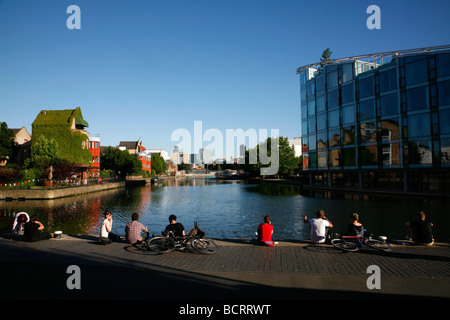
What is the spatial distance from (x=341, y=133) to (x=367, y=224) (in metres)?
34.4

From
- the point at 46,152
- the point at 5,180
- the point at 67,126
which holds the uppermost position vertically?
the point at 67,126

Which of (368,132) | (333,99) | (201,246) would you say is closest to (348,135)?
(368,132)

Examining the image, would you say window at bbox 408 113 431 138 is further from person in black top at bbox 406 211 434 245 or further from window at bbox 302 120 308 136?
person in black top at bbox 406 211 434 245

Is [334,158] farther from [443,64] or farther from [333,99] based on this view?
[443,64]

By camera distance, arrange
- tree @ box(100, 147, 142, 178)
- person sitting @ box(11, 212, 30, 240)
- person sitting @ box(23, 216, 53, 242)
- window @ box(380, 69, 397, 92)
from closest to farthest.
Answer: person sitting @ box(23, 216, 53, 242) → person sitting @ box(11, 212, 30, 240) → window @ box(380, 69, 397, 92) → tree @ box(100, 147, 142, 178)

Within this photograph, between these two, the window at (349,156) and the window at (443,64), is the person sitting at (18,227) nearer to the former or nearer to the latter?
the window at (443,64)

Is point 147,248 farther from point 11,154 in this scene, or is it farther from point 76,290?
point 11,154

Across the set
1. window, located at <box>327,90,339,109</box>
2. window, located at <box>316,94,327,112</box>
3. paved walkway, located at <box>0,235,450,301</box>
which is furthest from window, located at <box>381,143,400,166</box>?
paved walkway, located at <box>0,235,450,301</box>

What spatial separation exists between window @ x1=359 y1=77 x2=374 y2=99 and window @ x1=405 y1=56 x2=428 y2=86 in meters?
5.54

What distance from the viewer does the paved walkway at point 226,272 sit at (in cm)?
672

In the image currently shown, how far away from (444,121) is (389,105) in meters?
7.48

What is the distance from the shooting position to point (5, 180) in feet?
130

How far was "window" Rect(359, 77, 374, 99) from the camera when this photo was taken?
46.1 meters
